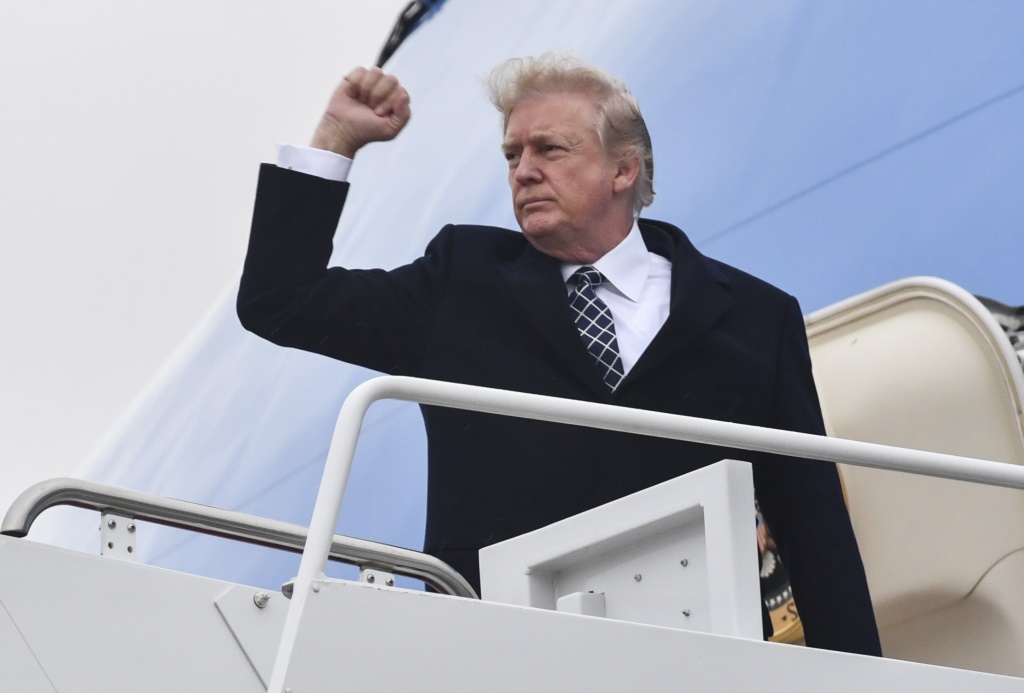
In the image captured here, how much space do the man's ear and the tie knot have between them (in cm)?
25

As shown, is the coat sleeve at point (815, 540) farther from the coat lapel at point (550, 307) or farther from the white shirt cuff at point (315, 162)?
the white shirt cuff at point (315, 162)

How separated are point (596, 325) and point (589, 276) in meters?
0.16

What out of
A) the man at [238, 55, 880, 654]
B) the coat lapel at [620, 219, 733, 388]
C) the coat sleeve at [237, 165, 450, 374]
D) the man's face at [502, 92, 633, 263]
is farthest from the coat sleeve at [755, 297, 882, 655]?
the coat sleeve at [237, 165, 450, 374]

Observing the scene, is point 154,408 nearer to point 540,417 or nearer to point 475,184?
point 475,184

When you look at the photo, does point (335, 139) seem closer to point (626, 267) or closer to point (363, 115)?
point (363, 115)

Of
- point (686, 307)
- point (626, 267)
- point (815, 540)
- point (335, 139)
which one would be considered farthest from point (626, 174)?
point (815, 540)

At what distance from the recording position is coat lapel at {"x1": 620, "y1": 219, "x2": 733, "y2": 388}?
2.87 meters

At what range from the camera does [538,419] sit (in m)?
2.13

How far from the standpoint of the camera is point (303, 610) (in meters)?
1.92

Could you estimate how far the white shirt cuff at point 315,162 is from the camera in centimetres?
293

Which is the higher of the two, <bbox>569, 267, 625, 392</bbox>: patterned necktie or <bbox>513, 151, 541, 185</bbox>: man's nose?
<bbox>513, 151, 541, 185</bbox>: man's nose

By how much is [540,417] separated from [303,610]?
0.43 meters

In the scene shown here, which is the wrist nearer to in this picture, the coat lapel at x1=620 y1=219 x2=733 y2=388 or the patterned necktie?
the patterned necktie

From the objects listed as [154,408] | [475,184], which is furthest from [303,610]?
[154,408]
